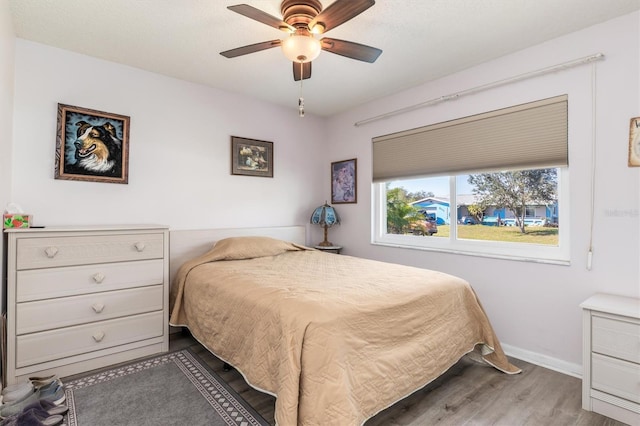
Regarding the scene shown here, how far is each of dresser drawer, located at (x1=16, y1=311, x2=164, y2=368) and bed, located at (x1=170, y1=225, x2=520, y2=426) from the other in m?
0.18

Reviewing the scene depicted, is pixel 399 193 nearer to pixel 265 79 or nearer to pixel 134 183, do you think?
pixel 265 79

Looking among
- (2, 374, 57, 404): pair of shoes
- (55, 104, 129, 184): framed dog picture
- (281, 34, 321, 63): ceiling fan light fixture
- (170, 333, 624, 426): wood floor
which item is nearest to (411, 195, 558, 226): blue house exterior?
(170, 333, 624, 426): wood floor

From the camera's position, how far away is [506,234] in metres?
2.72

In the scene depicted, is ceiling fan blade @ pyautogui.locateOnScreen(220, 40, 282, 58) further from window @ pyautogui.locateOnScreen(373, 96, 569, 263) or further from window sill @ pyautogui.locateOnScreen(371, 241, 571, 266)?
window sill @ pyautogui.locateOnScreen(371, 241, 571, 266)

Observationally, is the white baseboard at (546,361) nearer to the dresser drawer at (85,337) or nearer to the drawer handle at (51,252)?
the dresser drawer at (85,337)

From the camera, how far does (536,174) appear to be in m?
2.55

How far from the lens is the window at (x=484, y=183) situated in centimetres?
239

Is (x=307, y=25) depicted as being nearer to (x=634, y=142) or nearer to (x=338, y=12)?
(x=338, y=12)

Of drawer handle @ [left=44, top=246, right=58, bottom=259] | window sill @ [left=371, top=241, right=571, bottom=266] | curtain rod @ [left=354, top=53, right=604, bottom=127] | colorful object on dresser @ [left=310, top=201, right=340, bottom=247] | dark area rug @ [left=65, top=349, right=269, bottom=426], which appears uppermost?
curtain rod @ [left=354, top=53, right=604, bottom=127]

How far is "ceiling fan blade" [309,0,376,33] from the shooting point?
61.0 inches

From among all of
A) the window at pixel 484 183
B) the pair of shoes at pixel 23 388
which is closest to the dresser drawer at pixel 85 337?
the pair of shoes at pixel 23 388

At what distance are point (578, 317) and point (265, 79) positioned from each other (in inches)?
126

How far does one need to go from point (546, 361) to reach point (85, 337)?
10.9 ft

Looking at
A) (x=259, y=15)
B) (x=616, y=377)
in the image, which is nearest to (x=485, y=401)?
(x=616, y=377)
